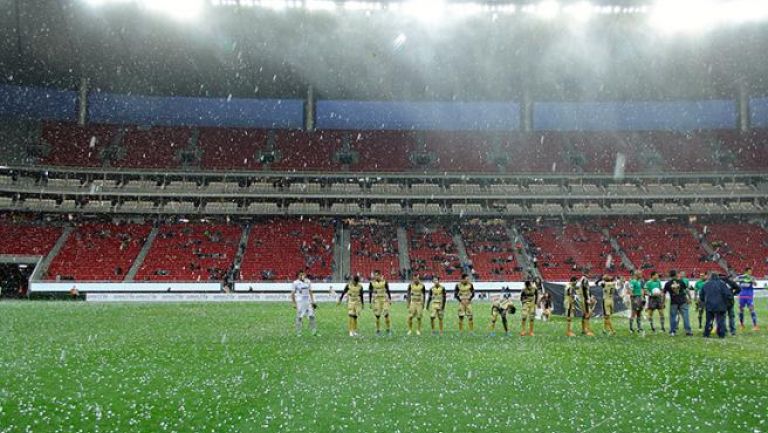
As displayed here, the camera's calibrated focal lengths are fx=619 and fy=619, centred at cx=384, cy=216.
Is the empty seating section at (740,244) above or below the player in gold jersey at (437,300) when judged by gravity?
above

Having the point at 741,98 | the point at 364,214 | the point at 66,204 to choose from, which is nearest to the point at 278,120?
the point at 364,214

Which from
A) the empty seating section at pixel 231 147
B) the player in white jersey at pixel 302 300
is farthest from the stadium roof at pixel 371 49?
the player in white jersey at pixel 302 300

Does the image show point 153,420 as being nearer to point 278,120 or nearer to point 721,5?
point 721,5

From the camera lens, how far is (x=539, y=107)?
2808 inches

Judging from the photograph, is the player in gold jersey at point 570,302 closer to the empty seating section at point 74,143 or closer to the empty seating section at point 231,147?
the empty seating section at point 231,147

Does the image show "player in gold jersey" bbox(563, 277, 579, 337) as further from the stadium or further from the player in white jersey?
the player in white jersey

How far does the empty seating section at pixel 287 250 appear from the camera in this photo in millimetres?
51719

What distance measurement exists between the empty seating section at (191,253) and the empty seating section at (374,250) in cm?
1072

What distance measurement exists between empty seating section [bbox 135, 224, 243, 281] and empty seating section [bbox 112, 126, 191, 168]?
7378 mm

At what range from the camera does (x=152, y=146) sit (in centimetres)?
6306

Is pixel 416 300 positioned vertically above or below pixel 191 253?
below

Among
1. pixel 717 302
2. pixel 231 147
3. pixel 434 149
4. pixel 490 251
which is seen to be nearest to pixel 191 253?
pixel 231 147

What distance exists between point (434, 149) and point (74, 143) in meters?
36.3

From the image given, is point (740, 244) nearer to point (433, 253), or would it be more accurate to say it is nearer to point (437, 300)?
point (433, 253)
